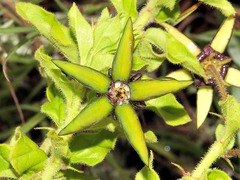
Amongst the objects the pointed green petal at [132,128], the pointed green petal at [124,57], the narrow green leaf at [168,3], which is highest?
the pointed green petal at [124,57]

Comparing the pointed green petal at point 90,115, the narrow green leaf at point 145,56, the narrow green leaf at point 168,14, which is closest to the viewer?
the pointed green petal at point 90,115

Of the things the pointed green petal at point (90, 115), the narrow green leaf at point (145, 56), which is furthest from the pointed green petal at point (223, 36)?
the pointed green petal at point (90, 115)

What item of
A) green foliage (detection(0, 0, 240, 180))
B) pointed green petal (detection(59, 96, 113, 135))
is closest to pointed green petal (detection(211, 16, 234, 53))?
green foliage (detection(0, 0, 240, 180))

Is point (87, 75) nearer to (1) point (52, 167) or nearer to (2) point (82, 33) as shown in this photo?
(2) point (82, 33)

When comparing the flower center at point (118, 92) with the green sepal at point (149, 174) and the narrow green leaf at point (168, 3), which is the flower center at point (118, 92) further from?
the narrow green leaf at point (168, 3)

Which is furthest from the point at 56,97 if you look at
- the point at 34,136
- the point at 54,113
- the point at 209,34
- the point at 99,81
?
the point at 34,136

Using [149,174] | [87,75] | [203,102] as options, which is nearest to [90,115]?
[87,75]

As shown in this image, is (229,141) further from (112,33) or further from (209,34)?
(209,34)
